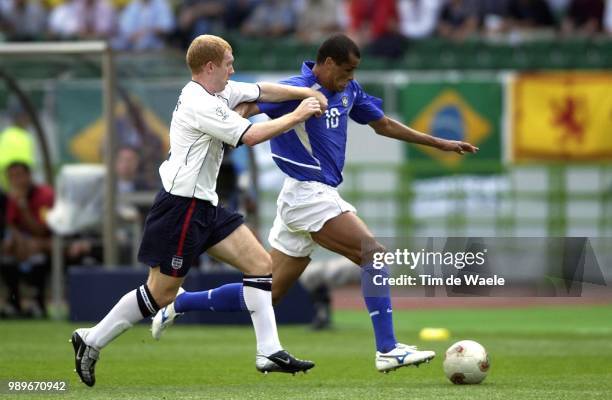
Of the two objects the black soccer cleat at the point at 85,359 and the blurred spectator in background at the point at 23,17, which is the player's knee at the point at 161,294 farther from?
the blurred spectator in background at the point at 23,17

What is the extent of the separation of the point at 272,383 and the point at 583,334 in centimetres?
552

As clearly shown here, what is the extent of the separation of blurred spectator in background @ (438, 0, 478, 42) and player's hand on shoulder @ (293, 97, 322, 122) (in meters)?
14.0

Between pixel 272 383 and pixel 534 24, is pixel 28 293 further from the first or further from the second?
pixel 534 24

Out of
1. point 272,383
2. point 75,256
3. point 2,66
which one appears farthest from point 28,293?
point 272,383

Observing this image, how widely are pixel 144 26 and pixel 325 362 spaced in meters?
12.4

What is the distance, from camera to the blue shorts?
8641mm

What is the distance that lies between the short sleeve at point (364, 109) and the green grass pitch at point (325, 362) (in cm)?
181

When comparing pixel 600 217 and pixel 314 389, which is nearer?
pixel 314 389

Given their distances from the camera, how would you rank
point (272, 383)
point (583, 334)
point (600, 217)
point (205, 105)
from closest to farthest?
1. point (205, 105)
2. point (272, 383)
3. point (583, 334)
4. point (600, 217)

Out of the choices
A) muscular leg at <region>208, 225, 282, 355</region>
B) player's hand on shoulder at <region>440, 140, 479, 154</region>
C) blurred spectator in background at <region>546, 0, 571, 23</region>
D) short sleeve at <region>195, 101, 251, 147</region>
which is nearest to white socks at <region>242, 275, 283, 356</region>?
muscular leg at <region>208, 225, 282, 355</region>

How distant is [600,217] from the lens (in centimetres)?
2058

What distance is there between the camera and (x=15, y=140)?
17.9m

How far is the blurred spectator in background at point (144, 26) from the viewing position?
22.1m

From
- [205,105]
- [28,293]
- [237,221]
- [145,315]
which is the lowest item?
[28,293]
